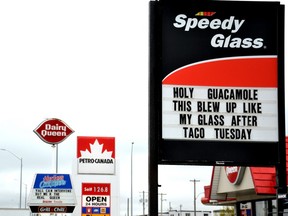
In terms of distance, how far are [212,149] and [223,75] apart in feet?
3.08

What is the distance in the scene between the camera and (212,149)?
851cm

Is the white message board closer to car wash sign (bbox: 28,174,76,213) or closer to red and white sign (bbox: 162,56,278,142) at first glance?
red and white sign (bbox: 162,56,278,142)

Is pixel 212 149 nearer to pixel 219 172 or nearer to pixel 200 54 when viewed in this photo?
pixel 200 54

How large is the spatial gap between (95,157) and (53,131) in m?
12.2

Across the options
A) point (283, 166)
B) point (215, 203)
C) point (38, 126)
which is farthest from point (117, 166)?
point (283, 166)

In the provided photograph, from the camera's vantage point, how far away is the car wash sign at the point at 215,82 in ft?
27.8

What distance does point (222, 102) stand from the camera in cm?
856

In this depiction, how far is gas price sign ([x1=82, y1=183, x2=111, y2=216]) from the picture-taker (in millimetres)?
Result: 31906

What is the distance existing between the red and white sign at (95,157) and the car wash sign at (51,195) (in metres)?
12.7

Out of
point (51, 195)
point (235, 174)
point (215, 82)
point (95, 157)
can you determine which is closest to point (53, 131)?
point (51, 195)

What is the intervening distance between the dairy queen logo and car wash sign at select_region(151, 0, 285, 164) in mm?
17703

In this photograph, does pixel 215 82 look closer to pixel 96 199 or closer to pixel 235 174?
pixel 235 174

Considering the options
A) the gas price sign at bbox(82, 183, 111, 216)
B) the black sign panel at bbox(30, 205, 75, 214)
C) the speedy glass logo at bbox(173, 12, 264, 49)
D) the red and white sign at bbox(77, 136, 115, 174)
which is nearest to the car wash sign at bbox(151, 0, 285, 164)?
the speedy glass logo at bbox(173, 12, 264, 49)

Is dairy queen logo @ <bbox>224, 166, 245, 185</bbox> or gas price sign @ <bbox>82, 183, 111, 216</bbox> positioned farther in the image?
gas price sign @ <bbox>82, 183, 111, 216</bbox>
